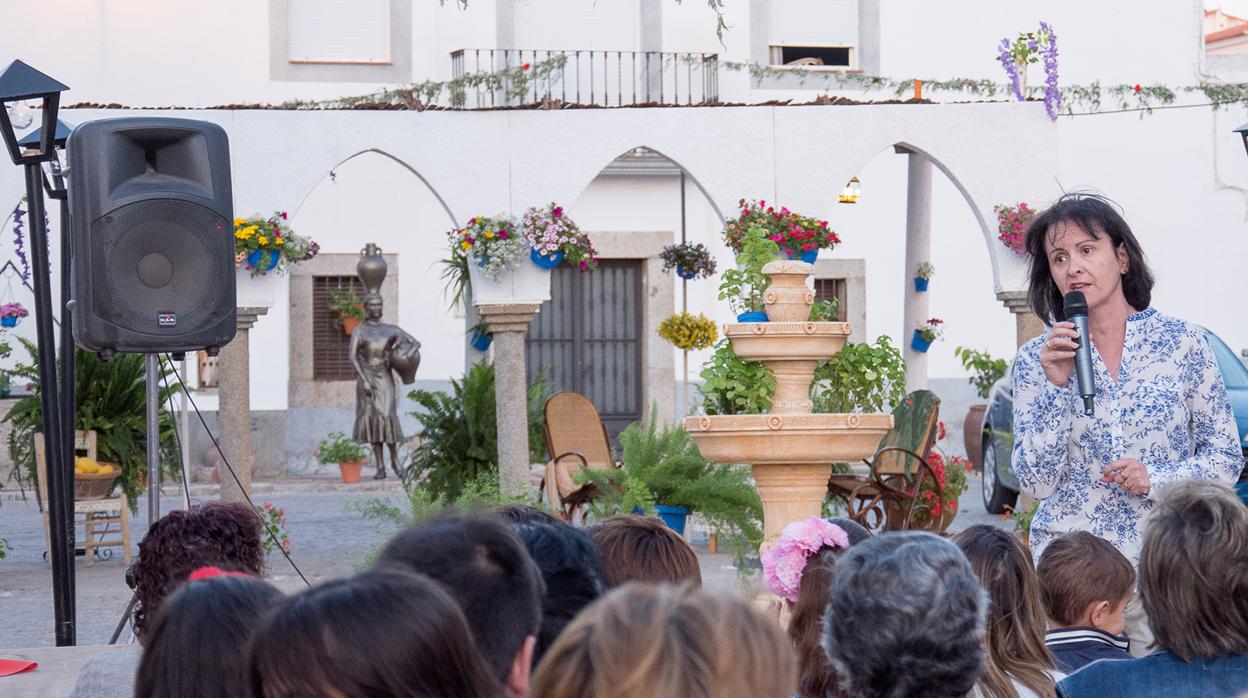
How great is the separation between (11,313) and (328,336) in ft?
12.0

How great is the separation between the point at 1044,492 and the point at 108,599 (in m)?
6.60

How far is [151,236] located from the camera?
20.2 ft

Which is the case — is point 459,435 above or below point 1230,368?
below

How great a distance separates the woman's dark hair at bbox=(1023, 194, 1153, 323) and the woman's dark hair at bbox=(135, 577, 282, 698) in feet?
6.93

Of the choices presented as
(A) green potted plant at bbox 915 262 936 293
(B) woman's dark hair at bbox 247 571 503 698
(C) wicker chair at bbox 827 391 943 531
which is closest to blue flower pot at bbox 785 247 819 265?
(C) wicker chair at bbox 827 391 943 531

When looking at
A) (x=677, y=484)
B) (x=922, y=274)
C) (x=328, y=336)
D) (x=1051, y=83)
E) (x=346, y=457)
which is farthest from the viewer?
(x=328, y=336)

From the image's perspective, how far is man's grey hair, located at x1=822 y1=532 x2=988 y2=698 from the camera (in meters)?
2.22

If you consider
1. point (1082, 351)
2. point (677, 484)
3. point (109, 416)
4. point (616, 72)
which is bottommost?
point (677, 484)

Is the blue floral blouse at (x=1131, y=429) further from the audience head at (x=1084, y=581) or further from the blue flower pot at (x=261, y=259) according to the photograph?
the blue flower pot at (x=261, y=259)

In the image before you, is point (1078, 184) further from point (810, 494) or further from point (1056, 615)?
point (1056, 615)

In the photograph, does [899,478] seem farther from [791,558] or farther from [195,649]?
[195,649]

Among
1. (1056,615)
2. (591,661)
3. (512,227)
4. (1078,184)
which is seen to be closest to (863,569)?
(591,661)

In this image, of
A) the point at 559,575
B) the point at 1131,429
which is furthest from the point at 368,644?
the point at 1131,429

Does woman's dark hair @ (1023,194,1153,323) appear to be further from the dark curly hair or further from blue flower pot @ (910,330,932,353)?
blue flower pot @ (910,330,932,353)
